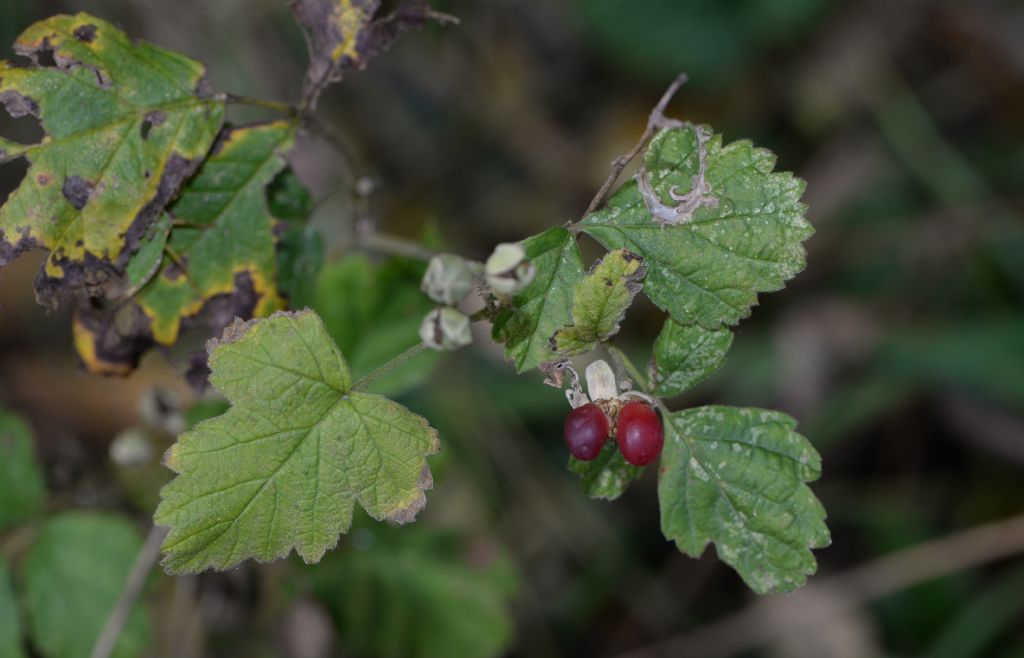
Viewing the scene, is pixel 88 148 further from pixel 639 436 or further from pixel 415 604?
pixel 415 604

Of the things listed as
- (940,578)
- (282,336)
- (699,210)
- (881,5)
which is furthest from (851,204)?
(282,336)

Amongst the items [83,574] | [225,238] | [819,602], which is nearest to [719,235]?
[225,238]

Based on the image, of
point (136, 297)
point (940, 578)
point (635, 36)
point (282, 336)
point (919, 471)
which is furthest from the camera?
point (635, 36)

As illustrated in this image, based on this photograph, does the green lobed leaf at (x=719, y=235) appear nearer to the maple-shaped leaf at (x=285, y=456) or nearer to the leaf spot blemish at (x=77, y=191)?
the maple-shaped leaf at (x=285, y=456)

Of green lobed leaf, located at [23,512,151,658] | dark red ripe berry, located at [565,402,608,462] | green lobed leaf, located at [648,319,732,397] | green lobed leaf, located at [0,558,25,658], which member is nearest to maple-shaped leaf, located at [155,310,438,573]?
dark red ripe berry, located at [565,402,608,462]

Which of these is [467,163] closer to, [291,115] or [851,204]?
[851,204]

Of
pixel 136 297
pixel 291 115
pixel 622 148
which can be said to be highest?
pixel 291 115

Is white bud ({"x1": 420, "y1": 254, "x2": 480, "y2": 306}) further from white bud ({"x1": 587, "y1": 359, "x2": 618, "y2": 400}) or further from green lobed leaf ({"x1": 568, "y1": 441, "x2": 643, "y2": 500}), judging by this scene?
green lobed leaf ({"x1": 568, "y1": 441, "x2": 643, "y2": 500})
